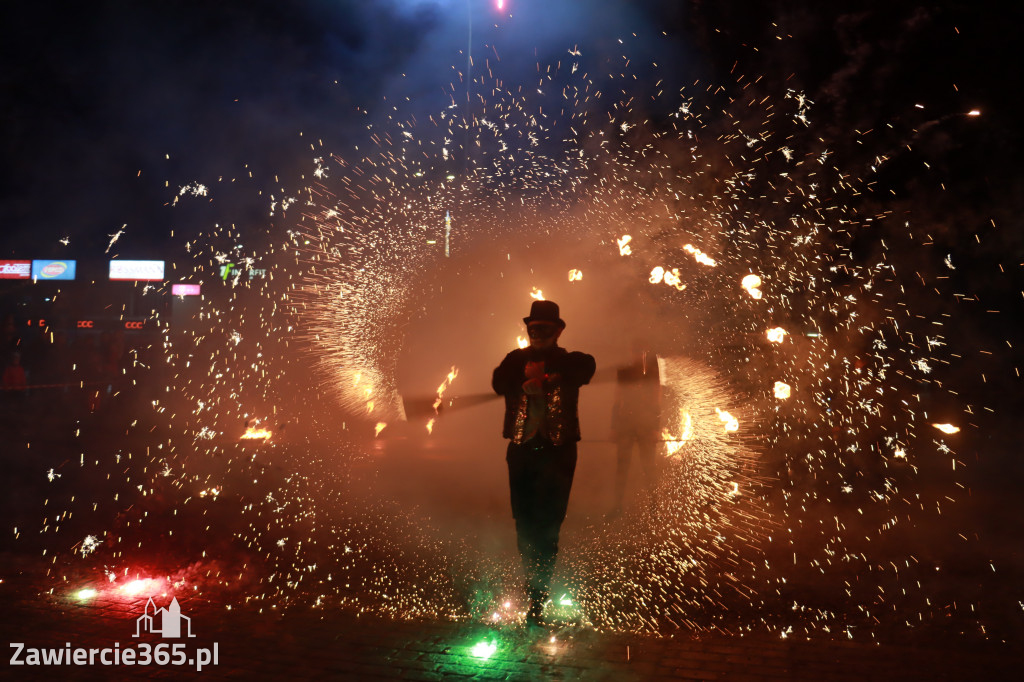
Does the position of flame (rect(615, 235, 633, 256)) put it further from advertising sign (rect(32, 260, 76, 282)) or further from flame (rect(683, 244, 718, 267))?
advertising sign (rect(32, 260, 76, 282))

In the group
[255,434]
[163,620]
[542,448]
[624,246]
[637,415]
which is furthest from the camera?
[255,434]

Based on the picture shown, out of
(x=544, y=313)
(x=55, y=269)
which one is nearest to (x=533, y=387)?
(x=544, y=313)

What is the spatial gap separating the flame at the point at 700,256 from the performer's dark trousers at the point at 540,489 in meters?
7.74

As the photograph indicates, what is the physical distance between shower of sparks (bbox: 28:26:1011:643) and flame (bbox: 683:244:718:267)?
3cm

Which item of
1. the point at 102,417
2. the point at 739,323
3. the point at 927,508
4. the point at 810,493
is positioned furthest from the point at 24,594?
the point at 102,417

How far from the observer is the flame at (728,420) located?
11445mm

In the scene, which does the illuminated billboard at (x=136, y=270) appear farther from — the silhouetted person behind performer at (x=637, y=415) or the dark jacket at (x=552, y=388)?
the dark jacket at (x=552, y=388)

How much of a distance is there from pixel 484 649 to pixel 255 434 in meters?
9.22

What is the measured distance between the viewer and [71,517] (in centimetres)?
608

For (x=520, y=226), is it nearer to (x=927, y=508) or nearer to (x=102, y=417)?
(x=927, y=508)

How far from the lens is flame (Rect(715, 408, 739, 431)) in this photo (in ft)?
37.6

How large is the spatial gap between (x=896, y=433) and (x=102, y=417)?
14.5 meters

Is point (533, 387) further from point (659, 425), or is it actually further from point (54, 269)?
point (54, 269)

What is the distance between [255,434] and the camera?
11742 millimetres
